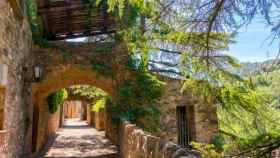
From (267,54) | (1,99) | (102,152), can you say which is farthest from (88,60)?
(267,54)

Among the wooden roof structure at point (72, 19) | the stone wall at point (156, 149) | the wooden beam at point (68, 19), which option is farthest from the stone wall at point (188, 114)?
the stone wall at point (156, 149)

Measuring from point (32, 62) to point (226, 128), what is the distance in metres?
6.43

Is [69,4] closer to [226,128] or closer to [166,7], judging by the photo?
[166,7]

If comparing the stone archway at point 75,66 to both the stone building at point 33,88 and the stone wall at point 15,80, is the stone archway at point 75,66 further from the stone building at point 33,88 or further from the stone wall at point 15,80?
the stone wall at point 15,80

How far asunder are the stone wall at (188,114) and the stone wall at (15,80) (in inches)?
156

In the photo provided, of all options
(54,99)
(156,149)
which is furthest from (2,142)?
(54,99)

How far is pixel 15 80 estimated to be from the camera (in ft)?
18.3

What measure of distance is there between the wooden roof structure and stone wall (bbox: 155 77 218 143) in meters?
2.57

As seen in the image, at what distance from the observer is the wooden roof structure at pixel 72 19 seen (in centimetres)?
755

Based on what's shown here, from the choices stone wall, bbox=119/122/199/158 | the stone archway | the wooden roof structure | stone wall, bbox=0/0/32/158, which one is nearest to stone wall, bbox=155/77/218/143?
the stone archway

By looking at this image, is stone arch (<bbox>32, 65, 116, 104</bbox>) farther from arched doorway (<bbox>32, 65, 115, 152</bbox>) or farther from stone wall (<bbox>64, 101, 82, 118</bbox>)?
stone wall (<bbox>64, 101, 82, 118</bbox>)

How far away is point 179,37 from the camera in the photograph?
2695mm

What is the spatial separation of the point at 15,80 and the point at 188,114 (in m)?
6.07

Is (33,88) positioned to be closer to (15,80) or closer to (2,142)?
(15,80)
